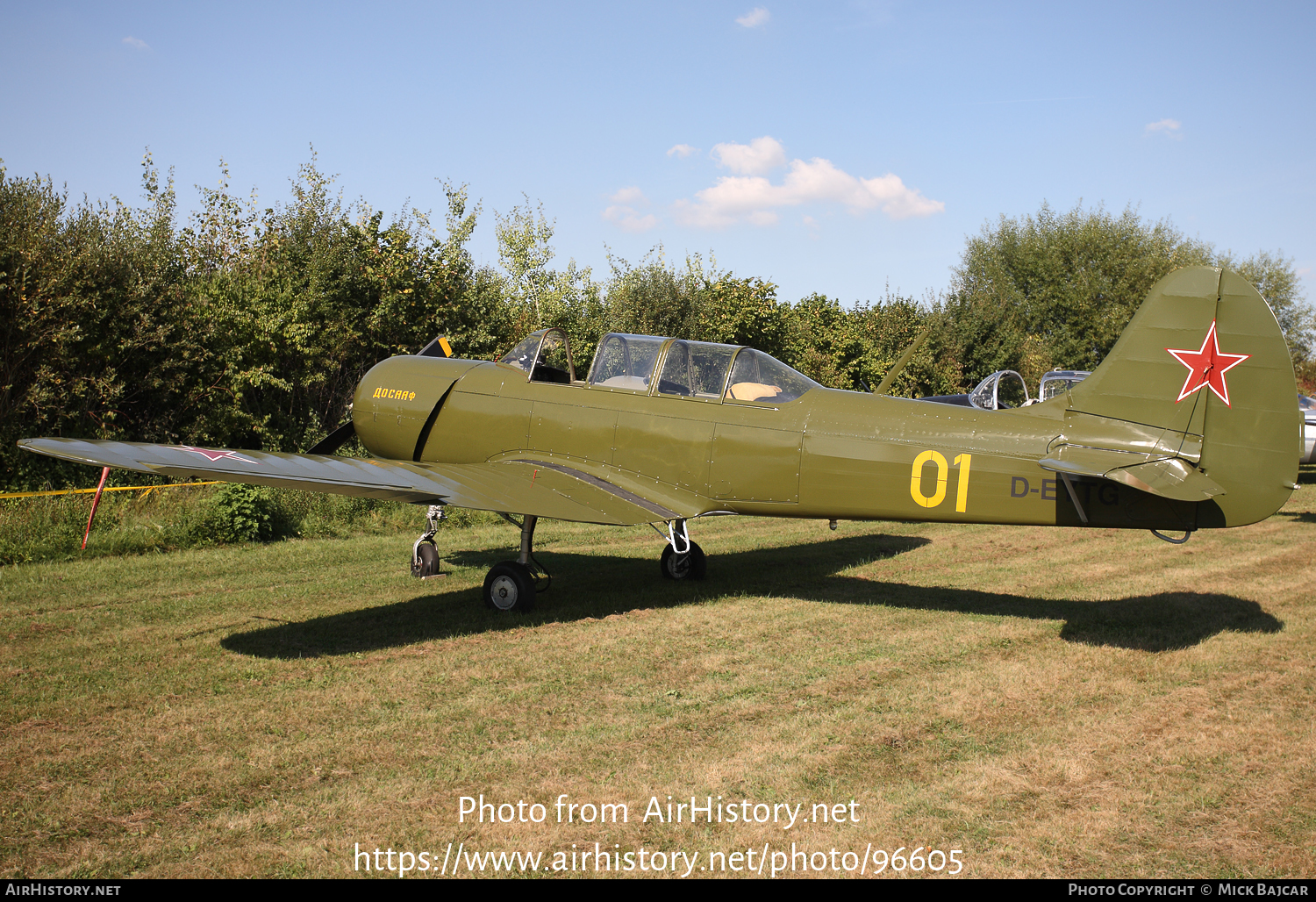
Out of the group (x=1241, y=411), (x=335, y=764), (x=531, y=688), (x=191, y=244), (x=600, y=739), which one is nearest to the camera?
(x=335, y=764)

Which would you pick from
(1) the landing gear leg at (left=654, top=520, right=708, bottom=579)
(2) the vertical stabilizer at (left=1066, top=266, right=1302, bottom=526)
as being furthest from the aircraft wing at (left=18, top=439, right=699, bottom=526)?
(2) the vertical stabilizer at (left=1066, top=266, right=1302, bottom=526)

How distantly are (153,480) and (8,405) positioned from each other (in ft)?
6.95

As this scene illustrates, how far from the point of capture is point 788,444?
24.3 feet

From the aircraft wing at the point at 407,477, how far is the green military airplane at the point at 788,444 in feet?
0.08

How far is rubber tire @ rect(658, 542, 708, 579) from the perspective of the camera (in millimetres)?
9133

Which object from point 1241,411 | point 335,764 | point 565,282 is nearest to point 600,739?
point 335,764

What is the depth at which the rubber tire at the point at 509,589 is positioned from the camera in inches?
294

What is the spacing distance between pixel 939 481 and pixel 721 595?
2.50 metres

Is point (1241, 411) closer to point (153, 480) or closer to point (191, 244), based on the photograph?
point (153, 480)

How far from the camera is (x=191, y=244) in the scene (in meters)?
17.7

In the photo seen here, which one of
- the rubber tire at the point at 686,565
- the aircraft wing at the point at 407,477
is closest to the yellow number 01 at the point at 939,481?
the aircraft wing at the point at 407,477

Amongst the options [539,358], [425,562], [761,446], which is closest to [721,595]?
[761,446]

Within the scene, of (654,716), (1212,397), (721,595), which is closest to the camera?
(654,716)

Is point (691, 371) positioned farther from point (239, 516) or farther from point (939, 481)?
point (239, 516)
